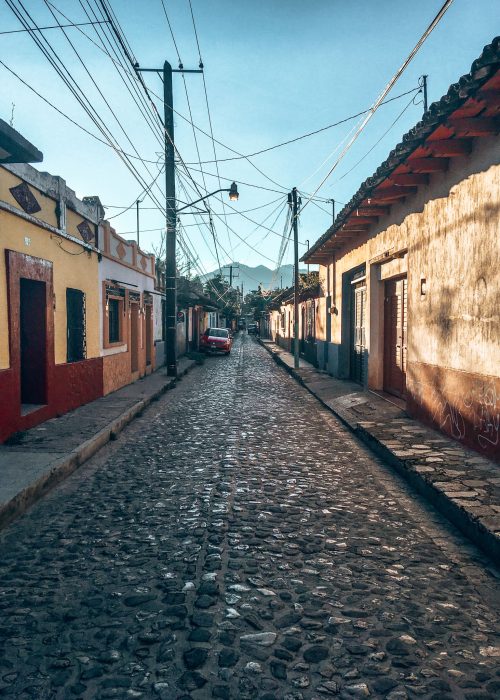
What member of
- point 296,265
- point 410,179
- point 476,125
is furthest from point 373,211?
point 296,265

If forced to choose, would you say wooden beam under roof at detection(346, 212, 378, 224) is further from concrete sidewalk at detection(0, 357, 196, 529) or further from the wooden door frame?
the wooden door frame

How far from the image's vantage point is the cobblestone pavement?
2453 mm

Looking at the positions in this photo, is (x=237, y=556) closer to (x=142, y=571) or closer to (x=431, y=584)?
(x=142, y=571)

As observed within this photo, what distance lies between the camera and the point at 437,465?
5773 mm

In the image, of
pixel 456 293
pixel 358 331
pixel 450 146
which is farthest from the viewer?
pixel 358 331

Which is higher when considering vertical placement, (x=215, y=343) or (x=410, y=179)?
(x=410, y=179)

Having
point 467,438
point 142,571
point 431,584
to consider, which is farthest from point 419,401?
point 142,571

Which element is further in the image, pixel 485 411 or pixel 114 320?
pixel 114 320

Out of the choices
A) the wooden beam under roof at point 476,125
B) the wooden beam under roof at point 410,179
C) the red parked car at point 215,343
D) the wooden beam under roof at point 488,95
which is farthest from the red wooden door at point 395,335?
the red parked car at point 215,343

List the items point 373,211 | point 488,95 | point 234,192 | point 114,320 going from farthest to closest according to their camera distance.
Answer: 1. point 234,192
2. point 114,320
3. point 373,211
4. point 488,95

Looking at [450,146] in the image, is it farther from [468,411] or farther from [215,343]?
[215,343]

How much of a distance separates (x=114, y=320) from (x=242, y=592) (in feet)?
37.0

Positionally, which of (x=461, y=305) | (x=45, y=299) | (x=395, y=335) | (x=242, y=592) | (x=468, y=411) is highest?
(x=45, y=299)

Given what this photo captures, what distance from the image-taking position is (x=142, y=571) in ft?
11.6
